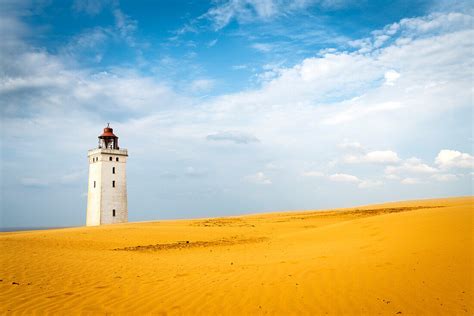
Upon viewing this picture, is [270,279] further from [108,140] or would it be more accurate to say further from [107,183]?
[108,140]

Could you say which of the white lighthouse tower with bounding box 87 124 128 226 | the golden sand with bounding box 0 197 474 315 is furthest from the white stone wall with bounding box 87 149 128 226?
the golden sand with bounding box 0 197 474 315

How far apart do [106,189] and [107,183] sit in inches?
30.1

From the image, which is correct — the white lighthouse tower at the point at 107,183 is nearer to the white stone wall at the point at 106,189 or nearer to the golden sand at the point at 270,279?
the white stone wall at the point at 106,189

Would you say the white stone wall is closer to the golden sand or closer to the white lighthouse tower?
the white lighthouse tower

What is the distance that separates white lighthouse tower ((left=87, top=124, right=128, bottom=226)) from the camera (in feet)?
154

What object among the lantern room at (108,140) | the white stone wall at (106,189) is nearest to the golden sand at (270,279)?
the white stone wall at (106,189)

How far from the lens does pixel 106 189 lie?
47.1 meters

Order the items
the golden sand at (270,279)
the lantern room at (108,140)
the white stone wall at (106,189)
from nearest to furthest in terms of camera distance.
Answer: the golden sand at (270,279), the white stone wall at (106,189), the lantern room at (108,140)

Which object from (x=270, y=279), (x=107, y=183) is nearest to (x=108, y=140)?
(x=107, y=183)

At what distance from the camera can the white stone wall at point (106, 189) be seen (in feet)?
153

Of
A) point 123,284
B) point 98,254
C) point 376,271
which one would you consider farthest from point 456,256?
point 98,254

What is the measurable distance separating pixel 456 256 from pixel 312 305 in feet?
15.8

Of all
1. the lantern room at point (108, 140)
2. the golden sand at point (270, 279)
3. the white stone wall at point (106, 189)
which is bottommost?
the golden sand at point (270, 279)

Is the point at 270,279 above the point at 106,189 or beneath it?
beneath
